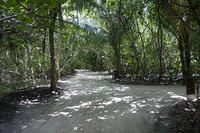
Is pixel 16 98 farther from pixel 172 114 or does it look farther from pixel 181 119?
pixel 181 119

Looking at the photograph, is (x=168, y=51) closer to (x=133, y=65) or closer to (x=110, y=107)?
(x=133, y=65)

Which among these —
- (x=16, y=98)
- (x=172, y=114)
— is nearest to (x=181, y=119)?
(x=172, y=114)

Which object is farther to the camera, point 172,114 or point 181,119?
point 172,114

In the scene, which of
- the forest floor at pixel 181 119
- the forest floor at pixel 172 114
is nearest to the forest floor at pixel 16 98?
the forest floor at pixel 172 114

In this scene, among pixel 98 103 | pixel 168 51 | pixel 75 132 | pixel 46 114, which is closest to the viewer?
pixel 75 132

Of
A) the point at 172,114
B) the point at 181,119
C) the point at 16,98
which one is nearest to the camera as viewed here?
the point at 181,119

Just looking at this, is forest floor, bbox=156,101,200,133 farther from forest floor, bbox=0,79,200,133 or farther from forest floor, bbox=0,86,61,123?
forest floor, bbox=0,86,61,123

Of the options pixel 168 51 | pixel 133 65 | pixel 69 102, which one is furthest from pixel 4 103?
pixel 168 51

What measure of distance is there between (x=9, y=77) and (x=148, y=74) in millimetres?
6139

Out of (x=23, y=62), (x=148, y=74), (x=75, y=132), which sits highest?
(x=23, y=62)

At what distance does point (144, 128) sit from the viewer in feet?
A: 9.56

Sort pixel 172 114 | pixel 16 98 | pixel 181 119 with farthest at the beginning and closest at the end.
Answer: pixel 16 98
pixel 172 114
pixel 181 119

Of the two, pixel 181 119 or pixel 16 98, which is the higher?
pixel 16 98

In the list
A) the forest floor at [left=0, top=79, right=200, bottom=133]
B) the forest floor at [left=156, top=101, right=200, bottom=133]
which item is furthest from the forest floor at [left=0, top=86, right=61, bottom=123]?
the forest floor at [left=156, top=101, right=200, bottom=133]
